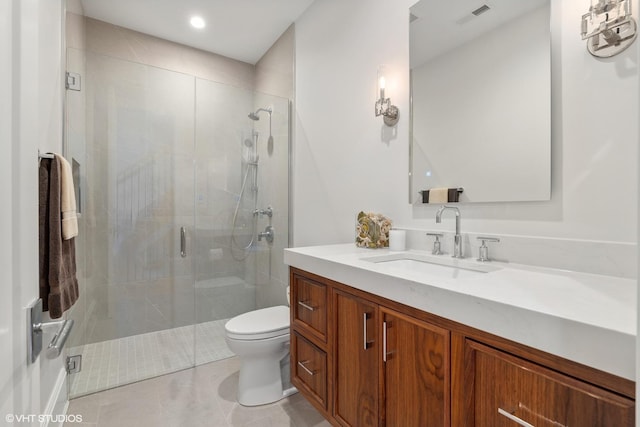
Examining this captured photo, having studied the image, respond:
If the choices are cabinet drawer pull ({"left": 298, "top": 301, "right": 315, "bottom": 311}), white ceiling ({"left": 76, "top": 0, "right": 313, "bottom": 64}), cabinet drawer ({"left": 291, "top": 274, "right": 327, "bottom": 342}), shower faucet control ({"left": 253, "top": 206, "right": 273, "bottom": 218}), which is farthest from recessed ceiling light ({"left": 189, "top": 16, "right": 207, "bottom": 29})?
cabinet drawer pull ({"left": 298, "top": 301, "right": 315, "bottom": 311})

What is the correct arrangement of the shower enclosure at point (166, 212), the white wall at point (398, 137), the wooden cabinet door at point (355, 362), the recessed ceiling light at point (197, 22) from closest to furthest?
1. the white wall at point (398, 137)
2. the wooden cabinet door at point (355, 362)
3. the shower enclosure at point (166, 212)
4. the recessed ceiling light at point (197, 22)

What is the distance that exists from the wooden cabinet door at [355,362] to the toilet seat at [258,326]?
66 cm

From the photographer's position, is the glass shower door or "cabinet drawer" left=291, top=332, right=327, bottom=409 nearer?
"cabinet drawer" left=291, top=332, right=327, bottom=409

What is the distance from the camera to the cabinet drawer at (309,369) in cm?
135

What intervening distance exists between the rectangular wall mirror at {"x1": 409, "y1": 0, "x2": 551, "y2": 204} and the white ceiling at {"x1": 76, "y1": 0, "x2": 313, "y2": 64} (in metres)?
1.43

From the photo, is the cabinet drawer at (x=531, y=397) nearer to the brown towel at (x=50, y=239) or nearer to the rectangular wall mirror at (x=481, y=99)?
the rectangular wall mirror at (x=481, y=99)

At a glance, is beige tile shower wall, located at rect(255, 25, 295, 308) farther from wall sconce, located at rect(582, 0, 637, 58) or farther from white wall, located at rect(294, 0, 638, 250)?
wall sconce, located at rect(582, 0, 637, 58)

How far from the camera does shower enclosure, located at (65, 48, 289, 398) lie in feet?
7.38

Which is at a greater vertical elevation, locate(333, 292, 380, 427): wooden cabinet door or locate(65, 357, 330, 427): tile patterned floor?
locate(333, 292, 380, 427): wooden cabinet door

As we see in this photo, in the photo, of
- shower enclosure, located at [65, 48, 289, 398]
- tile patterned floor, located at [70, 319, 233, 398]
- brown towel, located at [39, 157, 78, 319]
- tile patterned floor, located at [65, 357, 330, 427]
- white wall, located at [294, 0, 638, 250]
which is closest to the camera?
white wall, located at [294, 0, 638, 250]

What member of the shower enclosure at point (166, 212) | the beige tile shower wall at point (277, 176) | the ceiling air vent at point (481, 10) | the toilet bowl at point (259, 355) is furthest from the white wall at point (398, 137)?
the toilet bowl at point (259, 355)

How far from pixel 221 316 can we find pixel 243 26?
261cm

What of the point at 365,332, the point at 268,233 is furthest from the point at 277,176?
the point at 365,332

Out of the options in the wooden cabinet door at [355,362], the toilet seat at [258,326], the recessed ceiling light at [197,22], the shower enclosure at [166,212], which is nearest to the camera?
the wooden cabinet door at [355,362]
